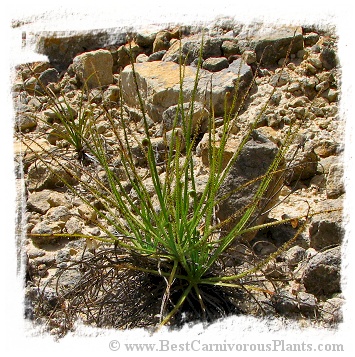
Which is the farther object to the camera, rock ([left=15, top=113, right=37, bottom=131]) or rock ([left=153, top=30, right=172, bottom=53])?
rock ([left=153, top=30, right=172, bottom=53])

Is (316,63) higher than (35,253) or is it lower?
higher

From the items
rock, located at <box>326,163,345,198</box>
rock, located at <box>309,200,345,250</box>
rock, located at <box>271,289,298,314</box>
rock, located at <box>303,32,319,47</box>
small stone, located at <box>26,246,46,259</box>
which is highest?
rock, located at <box>303,32,319,47</box>

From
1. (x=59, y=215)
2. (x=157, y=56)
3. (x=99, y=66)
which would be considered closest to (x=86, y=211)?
(x=59, y=215)

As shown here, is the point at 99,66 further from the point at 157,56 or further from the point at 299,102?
the point at 299,102

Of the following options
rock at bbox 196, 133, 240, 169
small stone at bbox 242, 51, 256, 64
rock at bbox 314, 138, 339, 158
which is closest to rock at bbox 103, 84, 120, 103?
small stone at bbox 242, 51, 256, 64

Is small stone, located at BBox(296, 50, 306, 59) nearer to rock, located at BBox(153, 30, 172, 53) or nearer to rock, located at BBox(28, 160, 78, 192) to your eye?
rock, located at BBox(153, 30, 172, 53)

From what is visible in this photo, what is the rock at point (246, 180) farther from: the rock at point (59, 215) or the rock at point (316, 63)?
the rock at point (316, 63)

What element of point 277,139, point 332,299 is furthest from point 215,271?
point 277,139
